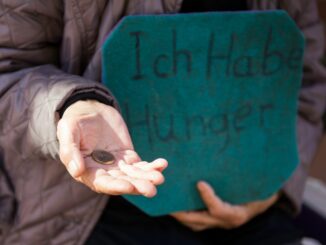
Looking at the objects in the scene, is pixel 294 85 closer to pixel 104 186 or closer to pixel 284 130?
pixel 284 130

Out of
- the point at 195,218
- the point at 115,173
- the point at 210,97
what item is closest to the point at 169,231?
the point at 195,218

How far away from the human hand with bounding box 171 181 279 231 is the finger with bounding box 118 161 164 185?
0.32m

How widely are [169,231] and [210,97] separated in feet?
0.84

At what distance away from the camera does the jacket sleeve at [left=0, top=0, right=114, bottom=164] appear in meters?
0.63

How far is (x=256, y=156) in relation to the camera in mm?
912

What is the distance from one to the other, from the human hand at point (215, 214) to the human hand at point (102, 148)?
299mm

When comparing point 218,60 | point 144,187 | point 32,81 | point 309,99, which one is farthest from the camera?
point 309,99

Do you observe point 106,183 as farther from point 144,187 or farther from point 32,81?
point 32,81

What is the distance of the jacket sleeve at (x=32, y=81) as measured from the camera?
2.08 ft

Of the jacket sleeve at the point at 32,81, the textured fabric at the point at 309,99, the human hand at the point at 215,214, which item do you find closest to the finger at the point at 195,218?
the human hand at the point at 215,214

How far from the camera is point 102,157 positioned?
22.3 inches

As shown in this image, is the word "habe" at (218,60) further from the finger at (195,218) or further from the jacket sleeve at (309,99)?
the finger at (195,218)

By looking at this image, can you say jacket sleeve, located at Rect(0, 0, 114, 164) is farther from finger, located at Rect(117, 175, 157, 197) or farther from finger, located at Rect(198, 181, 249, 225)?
finger, located at Rect(198, 181, 249, 225)

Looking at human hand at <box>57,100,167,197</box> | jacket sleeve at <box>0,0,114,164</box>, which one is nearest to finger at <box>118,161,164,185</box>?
human hand at <box>57,100,167,197</box>
